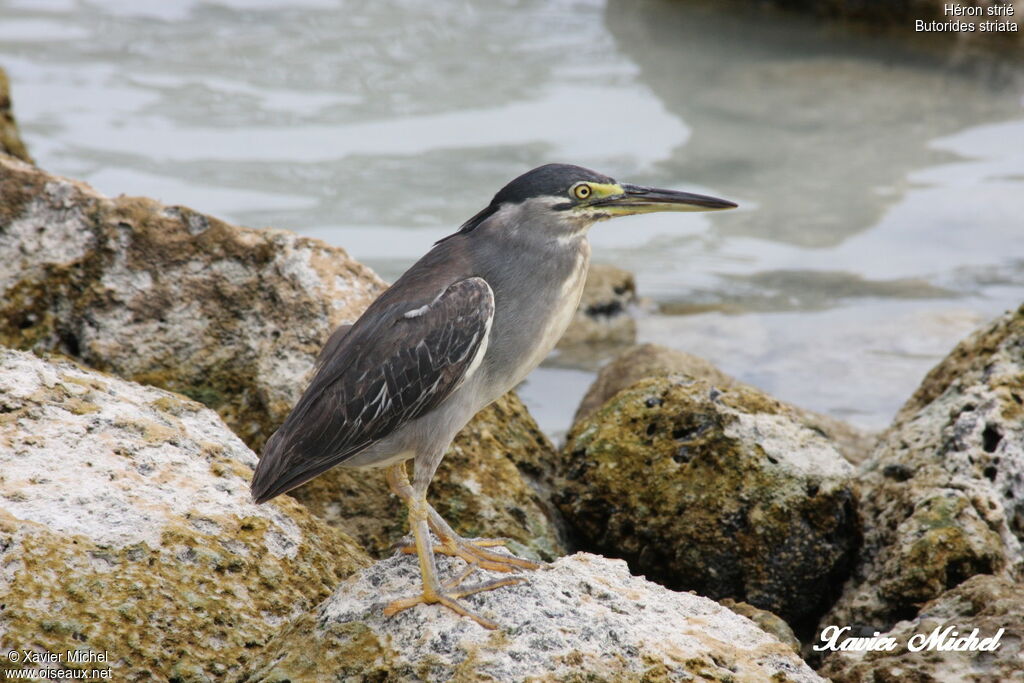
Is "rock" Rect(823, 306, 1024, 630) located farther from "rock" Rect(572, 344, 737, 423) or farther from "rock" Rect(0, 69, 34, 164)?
"rock" Rect(0, 69, 34, 164)

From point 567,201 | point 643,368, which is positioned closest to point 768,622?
point 567,201

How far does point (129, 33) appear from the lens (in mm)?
15648

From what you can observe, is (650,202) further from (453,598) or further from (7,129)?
(7,129)

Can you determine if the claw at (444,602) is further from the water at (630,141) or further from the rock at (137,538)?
the water at (630,141)

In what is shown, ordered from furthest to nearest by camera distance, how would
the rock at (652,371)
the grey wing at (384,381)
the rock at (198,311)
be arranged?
the rock at (652,371), the rock at (198,311), the grey wing at (384,381)

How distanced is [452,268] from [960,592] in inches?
90.0

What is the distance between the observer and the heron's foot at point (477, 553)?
13.9 feet

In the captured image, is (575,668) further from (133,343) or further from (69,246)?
(69,246)

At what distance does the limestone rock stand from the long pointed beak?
1590 millimetres

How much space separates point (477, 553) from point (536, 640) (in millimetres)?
744

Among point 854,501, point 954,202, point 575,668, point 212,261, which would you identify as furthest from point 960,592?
point 954,202

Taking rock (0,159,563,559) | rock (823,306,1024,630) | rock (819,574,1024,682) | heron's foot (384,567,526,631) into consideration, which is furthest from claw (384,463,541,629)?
rock (823,306,1024,630)

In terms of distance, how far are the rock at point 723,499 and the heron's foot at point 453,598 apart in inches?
52.6

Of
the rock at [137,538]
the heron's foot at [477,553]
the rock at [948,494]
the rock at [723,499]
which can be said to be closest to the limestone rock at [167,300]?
the rock at [137,538]
